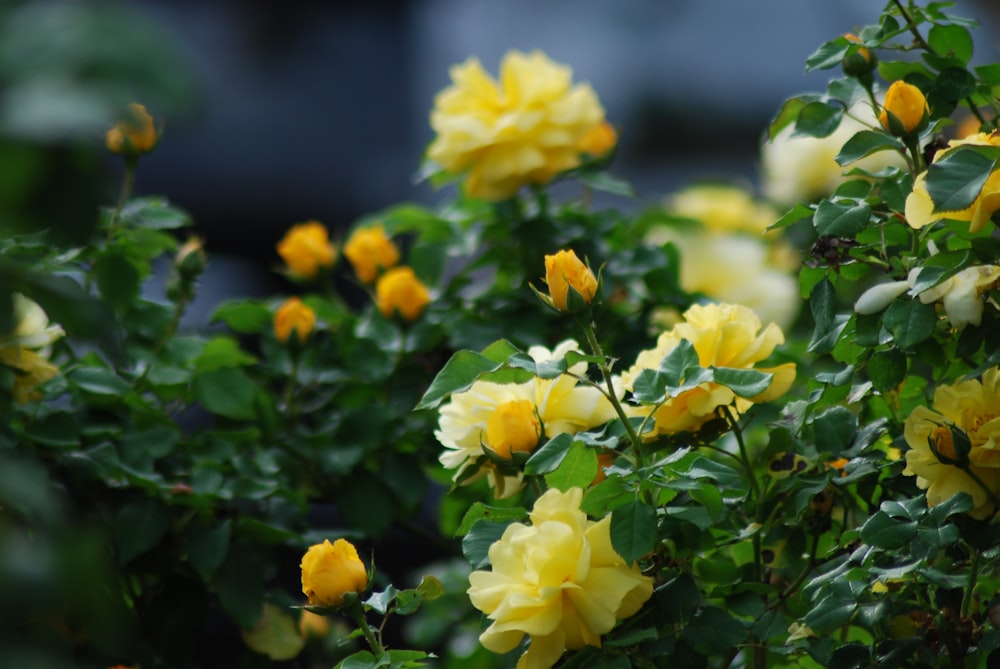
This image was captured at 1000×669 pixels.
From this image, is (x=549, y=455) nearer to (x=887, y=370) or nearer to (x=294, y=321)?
(x=887, y=370)

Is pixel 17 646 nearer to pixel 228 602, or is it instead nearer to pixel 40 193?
pixel 40 193

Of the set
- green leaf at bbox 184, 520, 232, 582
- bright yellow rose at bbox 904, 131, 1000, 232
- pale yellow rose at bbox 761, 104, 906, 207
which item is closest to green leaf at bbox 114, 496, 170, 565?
green leaf at bbox 184, 520, 232, 582

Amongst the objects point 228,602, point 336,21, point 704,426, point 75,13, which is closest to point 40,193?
point 75,13

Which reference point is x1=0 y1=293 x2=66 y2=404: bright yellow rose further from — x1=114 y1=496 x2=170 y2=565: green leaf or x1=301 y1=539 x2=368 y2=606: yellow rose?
x1=301 y1=539 x2=368 y2=606: yellow rose

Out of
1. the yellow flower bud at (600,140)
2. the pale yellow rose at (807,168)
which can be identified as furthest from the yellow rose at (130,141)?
the pale yellow rose at (807,168)

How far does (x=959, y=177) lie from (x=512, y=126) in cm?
52

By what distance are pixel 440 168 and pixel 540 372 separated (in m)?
0.56

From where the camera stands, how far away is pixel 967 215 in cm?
61

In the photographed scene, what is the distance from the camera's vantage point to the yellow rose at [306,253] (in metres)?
1.09

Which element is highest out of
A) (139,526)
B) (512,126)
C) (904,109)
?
(904,109)

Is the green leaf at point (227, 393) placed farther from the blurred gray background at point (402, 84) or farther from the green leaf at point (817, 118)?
the blurred gray background at point (402, 84)

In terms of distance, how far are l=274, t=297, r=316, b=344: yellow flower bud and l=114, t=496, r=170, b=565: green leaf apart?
0.20 metres

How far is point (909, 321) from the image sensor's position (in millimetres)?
611

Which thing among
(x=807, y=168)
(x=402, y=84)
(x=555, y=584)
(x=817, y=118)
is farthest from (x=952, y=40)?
(x=402, y=84)
